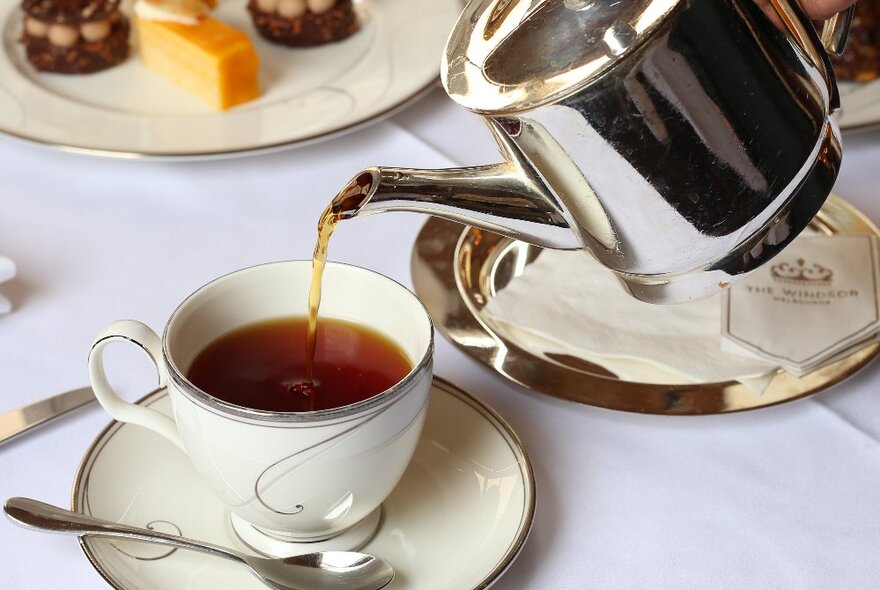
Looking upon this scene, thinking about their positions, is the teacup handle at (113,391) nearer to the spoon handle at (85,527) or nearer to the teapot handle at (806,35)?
the spoon handle at (85,527)

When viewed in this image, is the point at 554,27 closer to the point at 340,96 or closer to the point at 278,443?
the point at 278,443

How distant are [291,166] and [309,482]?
0.47 metres

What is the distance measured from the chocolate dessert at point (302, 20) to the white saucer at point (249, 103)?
0.01 metres

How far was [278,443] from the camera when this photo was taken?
1.63 feet

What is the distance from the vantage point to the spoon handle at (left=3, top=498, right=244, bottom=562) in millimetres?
526

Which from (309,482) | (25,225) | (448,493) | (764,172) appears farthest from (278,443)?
(25,225)

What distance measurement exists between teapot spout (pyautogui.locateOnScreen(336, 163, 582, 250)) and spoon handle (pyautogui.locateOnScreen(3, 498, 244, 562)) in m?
0.19

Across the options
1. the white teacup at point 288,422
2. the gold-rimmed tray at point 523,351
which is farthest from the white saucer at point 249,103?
the white teacup at point 288,422

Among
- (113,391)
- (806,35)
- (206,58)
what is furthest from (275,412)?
(206,58)

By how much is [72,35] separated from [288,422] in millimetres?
714

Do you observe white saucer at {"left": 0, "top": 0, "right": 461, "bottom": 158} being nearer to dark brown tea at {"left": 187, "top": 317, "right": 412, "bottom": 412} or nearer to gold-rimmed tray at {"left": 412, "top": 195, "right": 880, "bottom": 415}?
gold-rimmed tray at {"left": 412, "top": 195, "right": 880, "bottom": 415}

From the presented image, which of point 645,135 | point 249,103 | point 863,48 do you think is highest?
point 645,135

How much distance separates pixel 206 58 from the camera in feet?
3.26

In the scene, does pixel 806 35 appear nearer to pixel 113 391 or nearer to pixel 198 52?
pixel 113 391
